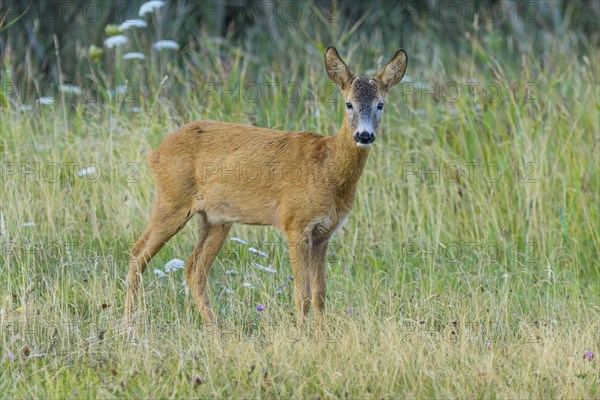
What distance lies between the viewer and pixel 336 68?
7.09m

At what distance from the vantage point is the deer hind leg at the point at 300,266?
693 cm

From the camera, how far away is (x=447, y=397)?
5613 millimetres

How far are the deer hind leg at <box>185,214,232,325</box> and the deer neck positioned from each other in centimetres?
109

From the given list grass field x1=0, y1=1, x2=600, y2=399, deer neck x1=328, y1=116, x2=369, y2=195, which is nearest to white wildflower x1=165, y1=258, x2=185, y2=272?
grass field x1=0, y1=1, x2=600, y2=399

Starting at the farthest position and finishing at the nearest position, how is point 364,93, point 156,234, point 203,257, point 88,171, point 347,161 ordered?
point 88,171
point 203,257
point 156,234
point 347,161
point 364,93

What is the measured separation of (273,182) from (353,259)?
1.43 meters

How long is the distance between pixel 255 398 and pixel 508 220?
404cm

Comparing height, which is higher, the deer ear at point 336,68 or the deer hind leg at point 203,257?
the deer ear at point 336,68

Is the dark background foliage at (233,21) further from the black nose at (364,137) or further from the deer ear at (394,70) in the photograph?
the black nose at (364,137)

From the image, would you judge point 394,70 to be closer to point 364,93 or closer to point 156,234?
point 364,93

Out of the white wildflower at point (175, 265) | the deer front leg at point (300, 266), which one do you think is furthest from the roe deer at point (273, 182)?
the white wildflower at point (175, 265)

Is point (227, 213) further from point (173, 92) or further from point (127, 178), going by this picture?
point (173, 92)

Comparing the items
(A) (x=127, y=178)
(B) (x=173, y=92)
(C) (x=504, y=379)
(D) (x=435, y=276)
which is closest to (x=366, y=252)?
(D) (x=435, y=276)

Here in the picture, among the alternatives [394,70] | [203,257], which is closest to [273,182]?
[203,257]
